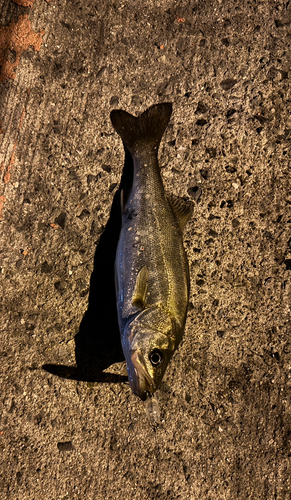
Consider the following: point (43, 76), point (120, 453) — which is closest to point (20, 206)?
point (43, 76)

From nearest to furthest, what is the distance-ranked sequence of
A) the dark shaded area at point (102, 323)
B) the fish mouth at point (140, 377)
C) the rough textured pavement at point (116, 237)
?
the fish mouth at point (140, 377)
the rough textured pavement at point (116, 237)
the dark shaded area at point (102, 323)

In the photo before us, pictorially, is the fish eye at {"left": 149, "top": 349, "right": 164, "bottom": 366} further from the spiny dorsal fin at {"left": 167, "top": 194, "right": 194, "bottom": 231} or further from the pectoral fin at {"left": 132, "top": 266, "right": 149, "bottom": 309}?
the spiny dorsal fin at {"left": 167, "top": 194, "right": 194, "bottom": 231}

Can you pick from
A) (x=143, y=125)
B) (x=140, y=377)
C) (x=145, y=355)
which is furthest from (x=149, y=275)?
(x=143, y=125)

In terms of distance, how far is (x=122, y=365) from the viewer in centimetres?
324

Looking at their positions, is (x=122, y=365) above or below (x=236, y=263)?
below

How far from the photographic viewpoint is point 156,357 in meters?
2.60

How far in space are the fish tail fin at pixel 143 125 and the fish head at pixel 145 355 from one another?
1.60 m

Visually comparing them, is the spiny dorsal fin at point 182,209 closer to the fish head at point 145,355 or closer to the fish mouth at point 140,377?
the fish head at point 145,355

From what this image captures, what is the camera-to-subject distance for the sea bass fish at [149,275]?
2592 millimetres

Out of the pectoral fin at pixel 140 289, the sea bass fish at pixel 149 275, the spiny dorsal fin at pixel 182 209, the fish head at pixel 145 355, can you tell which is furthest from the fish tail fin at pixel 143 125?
the fish head at pixel 145 355

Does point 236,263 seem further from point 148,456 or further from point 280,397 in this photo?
point 148,456

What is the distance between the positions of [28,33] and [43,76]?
1.39ft

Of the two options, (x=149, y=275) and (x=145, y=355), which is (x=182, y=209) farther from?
(x=145, y=355)

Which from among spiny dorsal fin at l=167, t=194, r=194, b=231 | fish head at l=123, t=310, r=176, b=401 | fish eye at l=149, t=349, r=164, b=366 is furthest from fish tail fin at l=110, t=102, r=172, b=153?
fish eye at l=149, t=349, r=164, b=366
